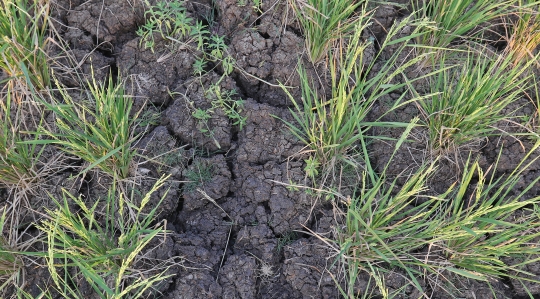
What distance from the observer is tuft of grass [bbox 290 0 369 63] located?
1.82m

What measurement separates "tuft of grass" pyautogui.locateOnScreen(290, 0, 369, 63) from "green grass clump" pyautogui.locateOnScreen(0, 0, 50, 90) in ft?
3.11

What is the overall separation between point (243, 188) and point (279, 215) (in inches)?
6.7

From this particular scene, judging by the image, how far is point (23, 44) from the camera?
1.80m

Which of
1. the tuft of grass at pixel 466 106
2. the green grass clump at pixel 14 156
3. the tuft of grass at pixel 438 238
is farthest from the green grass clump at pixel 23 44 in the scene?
the tuft of grass at pixel 466 106

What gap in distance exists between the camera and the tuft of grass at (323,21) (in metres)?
1.82

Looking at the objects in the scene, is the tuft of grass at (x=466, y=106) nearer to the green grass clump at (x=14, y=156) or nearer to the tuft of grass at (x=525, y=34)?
the tuft of grass at (x=525, y=34)

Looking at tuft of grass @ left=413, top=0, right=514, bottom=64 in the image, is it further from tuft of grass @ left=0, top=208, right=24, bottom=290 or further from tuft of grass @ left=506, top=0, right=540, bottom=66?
tuft of grass @ left=0, top=208, right=24, bottom=290

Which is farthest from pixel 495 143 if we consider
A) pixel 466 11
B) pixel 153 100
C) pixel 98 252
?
pixel 98 252

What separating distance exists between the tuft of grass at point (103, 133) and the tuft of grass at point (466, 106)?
1063 mm

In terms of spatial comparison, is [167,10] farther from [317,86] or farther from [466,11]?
[466,11]

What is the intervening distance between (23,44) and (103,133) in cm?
47

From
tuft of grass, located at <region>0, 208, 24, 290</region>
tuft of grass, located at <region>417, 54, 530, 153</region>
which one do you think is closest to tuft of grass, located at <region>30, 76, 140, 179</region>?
tuft of grass, located at <region>0, 208, 24, 290</region>

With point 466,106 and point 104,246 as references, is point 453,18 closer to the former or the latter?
point 466,106

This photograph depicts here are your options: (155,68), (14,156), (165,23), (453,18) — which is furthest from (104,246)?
(453,18)
